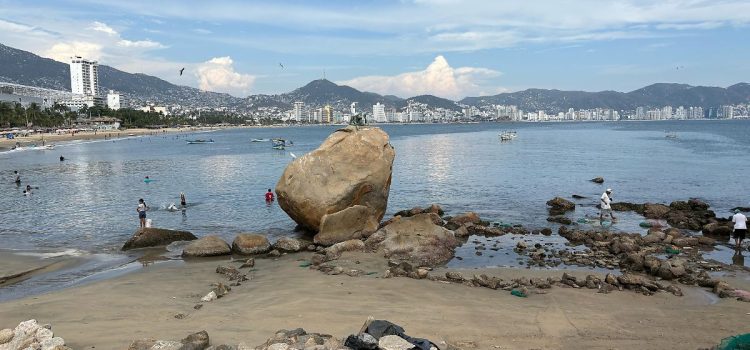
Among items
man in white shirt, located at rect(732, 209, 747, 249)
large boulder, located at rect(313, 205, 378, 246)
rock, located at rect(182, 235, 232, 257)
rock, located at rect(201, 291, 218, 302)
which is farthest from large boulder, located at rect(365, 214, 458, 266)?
man in white shirt, located at rect(732, 209, 747, 249)

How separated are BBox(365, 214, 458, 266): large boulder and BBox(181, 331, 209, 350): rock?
10033 mm

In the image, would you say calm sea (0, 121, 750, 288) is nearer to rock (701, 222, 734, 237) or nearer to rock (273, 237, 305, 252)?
rock (701, 222, 734, 237)

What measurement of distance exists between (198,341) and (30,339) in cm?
294

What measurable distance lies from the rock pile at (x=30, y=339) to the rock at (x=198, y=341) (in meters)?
2.07

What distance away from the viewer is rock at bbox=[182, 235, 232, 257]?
1973cm

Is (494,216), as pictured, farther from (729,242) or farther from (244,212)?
(244,212)

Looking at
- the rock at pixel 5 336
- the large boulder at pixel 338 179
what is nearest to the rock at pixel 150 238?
the large boulder at pixel 338 179

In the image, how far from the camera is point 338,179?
21.7 meters

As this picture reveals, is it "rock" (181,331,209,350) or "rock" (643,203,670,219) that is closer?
"rock" (181,331,209,350)

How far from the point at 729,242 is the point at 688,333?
530 inches

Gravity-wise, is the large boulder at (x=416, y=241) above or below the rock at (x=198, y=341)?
below

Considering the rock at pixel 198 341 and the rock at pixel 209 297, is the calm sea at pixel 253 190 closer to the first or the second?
the rock at pixel 209 297

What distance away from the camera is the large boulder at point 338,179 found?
21.6 meters

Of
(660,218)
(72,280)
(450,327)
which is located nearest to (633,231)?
(660,218)
